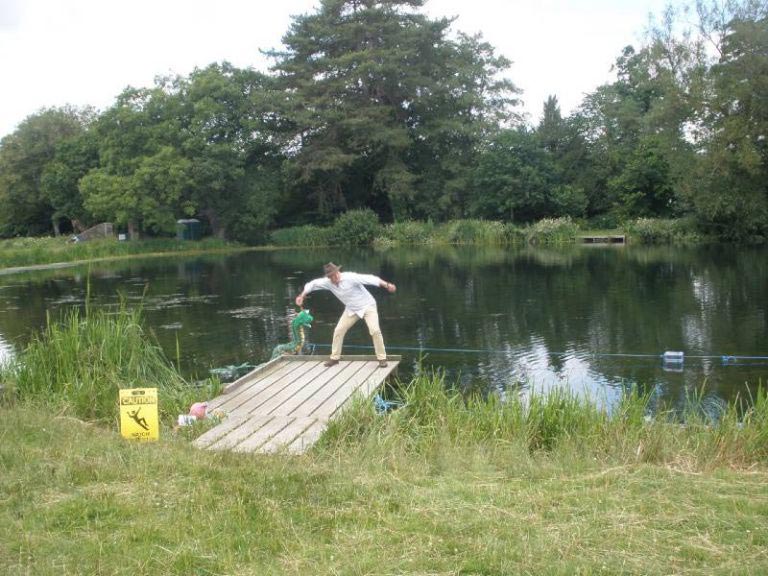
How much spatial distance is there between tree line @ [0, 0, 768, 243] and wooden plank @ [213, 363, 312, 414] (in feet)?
Answer: 117

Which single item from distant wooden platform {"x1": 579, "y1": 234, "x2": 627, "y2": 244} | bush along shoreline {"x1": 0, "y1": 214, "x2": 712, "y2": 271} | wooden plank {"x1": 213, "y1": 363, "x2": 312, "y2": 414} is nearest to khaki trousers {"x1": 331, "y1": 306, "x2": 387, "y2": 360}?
wooden plank {"x1": 213, "y1": 363, "x2": 312, "y2": 414}

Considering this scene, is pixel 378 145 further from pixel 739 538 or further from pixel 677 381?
pixel 739 538

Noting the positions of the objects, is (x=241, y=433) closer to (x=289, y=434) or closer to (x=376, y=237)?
(x=289, y=434)

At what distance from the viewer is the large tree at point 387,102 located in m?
48.7

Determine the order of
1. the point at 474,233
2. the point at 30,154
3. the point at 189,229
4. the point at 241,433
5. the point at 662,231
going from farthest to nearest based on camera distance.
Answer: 1. the point at 30,154
2. the point at 189,229
3. the point at 474,233
4. the point at 662,231
5. the point at 241,433

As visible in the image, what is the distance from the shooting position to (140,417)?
6996 millimetres

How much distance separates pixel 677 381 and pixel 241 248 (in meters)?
42.5

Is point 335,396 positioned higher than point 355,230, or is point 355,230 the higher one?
point 355,230

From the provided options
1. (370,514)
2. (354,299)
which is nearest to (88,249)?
(354,299)

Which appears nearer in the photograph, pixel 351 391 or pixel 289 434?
pixel 289 434

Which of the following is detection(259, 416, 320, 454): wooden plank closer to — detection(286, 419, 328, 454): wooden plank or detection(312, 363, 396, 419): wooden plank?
detection(286, 419, 328, 454): wooden plank

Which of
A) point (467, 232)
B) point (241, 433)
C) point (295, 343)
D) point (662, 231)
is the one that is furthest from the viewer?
point (467, 232)

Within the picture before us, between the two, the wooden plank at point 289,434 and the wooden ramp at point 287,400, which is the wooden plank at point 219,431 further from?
the wooden plank at point 289,434

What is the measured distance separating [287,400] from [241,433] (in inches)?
74.4
